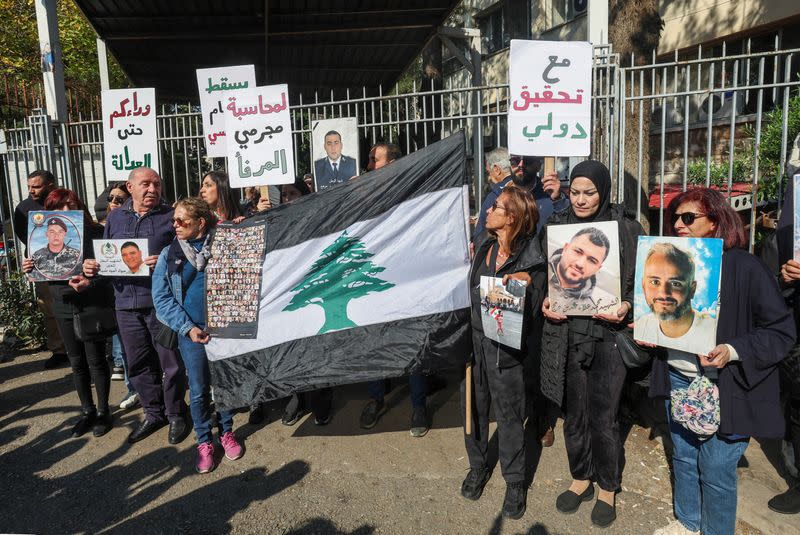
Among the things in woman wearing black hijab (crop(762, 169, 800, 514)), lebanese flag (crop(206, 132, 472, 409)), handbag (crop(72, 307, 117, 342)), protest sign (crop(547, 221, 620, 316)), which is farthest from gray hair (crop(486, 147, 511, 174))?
handbag (crop(72, 307, 117, 342))

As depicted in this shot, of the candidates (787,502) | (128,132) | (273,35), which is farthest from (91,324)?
(273,35)

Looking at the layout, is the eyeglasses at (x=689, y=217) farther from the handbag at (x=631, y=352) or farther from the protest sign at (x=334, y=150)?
the protest sign at (x=334, y=150)

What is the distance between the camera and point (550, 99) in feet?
14.3

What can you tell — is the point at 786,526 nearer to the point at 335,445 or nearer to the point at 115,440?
the point at 335,445

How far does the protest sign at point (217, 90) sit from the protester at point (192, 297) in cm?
166

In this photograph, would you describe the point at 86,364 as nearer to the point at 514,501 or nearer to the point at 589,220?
the point at 514,501

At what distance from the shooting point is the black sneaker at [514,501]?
11.1ft

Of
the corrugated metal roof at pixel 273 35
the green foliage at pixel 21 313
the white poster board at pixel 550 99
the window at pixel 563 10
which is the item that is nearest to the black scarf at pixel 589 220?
the white poster board at pixel 550 99

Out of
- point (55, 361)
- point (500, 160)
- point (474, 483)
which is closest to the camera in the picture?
point (474, 483)

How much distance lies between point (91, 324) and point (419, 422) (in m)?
2.80

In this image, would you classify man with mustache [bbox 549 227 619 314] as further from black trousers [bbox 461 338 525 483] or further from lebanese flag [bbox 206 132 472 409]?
lebanese flag [bbox 206 132 472 409]

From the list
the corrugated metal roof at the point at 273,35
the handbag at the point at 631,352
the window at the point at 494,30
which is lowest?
the handbag at the point at 631,352

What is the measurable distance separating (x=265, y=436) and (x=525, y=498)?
85.0 inches

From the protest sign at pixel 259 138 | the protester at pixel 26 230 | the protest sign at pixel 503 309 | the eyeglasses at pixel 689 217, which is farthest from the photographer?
the protester at pixel 26 230
